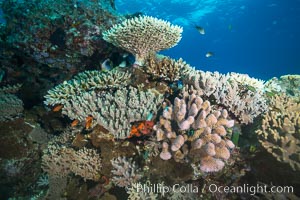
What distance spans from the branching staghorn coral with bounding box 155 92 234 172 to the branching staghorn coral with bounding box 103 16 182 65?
237 centimetres

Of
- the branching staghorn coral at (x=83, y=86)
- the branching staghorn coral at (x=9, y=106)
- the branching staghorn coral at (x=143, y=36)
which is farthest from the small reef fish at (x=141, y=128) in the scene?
the branching staghorn coral at (x=9, y=106)

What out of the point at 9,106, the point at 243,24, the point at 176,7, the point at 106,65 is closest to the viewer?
the point at 9,106

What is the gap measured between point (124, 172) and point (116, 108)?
4.02ft

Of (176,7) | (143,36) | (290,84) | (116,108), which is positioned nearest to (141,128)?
(116,108)

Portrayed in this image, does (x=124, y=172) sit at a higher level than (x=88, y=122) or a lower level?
lower

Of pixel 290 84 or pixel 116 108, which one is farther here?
pixel 290 84

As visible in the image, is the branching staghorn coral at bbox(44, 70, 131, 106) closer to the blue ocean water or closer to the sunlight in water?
the blue ocean water

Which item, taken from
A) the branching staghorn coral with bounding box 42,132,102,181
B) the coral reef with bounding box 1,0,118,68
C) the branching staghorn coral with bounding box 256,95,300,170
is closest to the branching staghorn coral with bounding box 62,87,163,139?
the branching staghorn coral with bounding box 42,132,102,181

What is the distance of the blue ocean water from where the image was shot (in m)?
38.0

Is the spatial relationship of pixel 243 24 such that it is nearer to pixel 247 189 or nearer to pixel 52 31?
pixel 52 31

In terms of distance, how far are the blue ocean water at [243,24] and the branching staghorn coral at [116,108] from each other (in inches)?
263

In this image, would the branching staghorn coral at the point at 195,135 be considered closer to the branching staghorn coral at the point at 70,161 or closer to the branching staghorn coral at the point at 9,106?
the branching staghorn coral at the point at 70,161

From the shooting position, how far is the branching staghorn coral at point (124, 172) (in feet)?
12.8

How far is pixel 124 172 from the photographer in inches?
155
